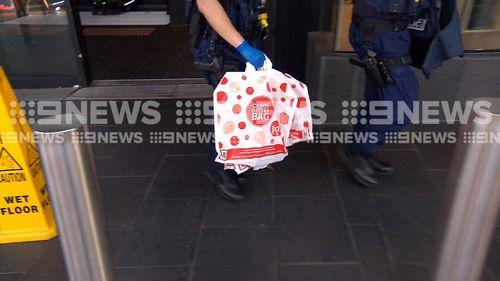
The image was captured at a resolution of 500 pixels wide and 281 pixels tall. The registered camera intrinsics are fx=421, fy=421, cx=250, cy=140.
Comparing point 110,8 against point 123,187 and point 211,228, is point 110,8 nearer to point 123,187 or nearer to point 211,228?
point 123,187

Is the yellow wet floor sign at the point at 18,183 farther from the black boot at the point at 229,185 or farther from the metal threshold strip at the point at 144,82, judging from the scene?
the metal threshold strip at the point at 144,82

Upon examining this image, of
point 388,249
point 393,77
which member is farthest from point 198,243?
point 393,77

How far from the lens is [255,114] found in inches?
96.0

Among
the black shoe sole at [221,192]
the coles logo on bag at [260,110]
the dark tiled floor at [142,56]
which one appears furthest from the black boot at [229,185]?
the dark tiled floor at [142,56]

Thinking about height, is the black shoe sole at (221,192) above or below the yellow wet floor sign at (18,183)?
below

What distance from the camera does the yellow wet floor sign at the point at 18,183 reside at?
2461mm

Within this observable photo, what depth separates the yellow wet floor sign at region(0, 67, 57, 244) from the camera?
246cm

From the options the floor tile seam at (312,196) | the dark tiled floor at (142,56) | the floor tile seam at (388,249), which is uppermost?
the dark tiled floor at (142,56)

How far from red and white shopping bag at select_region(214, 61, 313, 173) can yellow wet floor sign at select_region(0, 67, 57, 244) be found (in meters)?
1.14

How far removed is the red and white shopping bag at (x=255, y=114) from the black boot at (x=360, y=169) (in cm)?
70

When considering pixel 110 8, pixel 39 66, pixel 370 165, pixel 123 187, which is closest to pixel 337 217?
pixel 370 165

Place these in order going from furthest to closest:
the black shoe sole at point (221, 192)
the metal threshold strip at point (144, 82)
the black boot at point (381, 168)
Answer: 1. the metal threshold strip at point (144, 82)
2. the black boot at point (381, 168)
3. the black shoe sole at point (221, 192)

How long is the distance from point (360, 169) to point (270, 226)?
827 mm

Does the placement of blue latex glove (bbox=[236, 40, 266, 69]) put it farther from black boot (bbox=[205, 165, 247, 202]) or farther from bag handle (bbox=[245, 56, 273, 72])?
black boot (bbox=[205, 165, 247, 202])
